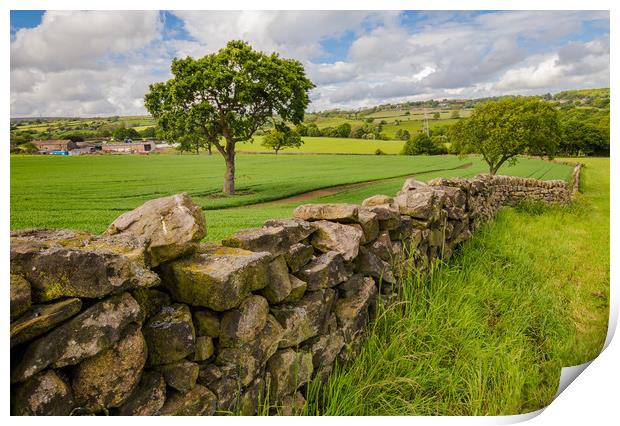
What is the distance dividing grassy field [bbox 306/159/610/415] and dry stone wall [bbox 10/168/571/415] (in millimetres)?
260

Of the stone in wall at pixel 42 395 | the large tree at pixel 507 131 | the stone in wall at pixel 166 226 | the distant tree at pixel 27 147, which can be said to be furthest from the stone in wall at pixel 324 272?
the large tree at pixel 507 131

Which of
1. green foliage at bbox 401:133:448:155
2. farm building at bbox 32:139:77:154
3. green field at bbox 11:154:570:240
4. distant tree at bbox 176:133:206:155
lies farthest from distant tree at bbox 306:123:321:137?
farm building at bbox 32:139:77:154

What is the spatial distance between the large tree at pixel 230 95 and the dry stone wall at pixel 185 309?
1.14m

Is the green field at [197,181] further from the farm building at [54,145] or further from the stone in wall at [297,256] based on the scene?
the stone in wall at [297,256]

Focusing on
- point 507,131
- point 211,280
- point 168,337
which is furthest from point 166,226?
point 507,131

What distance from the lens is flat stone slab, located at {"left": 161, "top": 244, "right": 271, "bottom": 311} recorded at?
8.08 feet

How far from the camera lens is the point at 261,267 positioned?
271cm

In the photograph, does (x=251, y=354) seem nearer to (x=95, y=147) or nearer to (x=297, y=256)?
(x=297, y=256)

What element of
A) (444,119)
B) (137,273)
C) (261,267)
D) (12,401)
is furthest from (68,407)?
(444,119)

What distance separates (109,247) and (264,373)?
1262mm

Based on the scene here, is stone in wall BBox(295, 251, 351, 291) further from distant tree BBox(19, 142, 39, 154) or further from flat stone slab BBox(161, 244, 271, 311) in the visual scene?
distant tree BBox(19, 142, 39, 154)

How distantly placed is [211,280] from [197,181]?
59.1 inches

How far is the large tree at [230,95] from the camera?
371cm
